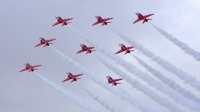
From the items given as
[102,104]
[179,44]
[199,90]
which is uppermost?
[179,44]

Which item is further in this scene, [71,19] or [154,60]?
[71,19]

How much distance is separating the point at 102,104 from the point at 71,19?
3103 cm

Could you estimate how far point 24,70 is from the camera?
16675cm

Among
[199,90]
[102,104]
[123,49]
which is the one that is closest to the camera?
[199,90]

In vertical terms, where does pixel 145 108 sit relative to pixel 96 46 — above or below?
below

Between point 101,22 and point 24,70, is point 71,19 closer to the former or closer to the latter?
point 101,22

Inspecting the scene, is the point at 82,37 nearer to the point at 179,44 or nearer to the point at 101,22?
the point at 101,22

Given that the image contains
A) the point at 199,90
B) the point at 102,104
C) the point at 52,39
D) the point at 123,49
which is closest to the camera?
the point at 199,90

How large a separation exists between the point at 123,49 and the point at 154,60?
15263 millimetres

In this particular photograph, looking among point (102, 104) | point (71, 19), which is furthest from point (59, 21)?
point (102, 104)

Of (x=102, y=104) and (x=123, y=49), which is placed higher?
(x=123, y=49)

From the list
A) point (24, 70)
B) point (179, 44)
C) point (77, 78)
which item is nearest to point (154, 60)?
point (179, 44)

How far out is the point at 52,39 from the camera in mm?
159750

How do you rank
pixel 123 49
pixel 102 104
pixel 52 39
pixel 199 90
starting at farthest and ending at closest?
pixel 52 39, pixel 123 49, pixel 102 104, pixel 199 90
